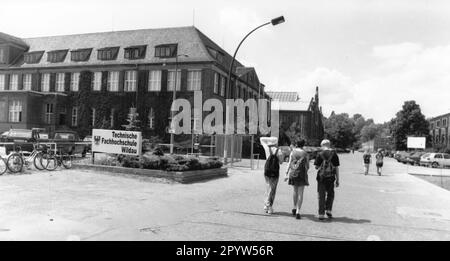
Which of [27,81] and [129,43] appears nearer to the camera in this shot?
[129,43]

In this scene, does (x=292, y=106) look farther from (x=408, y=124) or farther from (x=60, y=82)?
(x=60, y=82)

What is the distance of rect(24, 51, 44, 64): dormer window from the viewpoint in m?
53.2

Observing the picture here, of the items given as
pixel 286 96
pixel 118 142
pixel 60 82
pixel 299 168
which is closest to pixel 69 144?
pixel 118 142

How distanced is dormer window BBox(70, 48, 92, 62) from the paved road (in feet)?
125

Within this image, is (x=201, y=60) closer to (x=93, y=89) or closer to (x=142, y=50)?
(x=142, y=50)

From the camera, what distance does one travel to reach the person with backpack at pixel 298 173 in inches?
380

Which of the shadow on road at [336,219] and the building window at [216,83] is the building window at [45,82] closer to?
the building window at [216,83]

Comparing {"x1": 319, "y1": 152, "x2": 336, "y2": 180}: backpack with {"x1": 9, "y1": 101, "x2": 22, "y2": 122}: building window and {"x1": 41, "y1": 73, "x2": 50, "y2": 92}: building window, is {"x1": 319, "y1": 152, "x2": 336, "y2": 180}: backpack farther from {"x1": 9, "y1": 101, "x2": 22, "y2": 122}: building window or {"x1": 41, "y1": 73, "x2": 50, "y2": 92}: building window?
{"x1": 41, "y1": 73, "x2": 50, "y2": 92}: building window

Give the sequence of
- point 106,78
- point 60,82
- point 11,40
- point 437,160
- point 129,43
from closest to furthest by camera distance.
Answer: point 437,160 → point 106,78 → point 129,43 → point 60,82 → point 11,40

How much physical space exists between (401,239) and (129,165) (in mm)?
11287

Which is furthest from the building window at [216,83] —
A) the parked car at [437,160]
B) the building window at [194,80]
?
the parked car at [437,160]

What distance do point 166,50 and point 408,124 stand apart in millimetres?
59466

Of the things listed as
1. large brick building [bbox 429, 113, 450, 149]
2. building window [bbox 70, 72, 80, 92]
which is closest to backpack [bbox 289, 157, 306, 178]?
building window [bbox 70, 72, 80, 92]

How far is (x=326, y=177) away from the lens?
958 centimetres
